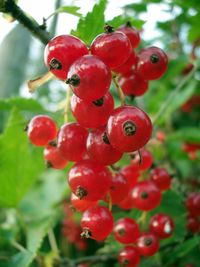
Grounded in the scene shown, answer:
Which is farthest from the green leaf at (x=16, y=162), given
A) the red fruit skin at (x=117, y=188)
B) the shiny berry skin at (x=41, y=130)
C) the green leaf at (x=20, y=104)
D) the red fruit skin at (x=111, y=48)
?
the red fruit skin at (x=111, y=48)

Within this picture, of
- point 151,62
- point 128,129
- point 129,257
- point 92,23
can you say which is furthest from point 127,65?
point 129,257

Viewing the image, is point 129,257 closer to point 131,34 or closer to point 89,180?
point 89,180

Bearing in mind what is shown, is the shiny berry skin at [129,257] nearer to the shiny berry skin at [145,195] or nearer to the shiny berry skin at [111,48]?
the shiny berry skin at [145,195]

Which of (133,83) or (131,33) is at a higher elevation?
(131,33)

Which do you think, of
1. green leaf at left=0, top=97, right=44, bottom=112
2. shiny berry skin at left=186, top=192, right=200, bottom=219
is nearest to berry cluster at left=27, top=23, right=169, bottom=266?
shiny berry skin at left=186, top=192, right=200, bottom=219

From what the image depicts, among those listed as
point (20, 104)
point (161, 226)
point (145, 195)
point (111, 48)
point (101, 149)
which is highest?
point (20, 104)

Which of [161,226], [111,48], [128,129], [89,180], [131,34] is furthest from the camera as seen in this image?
[161,226]

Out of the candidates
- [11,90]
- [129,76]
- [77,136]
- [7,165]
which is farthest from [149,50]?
[11,90]
